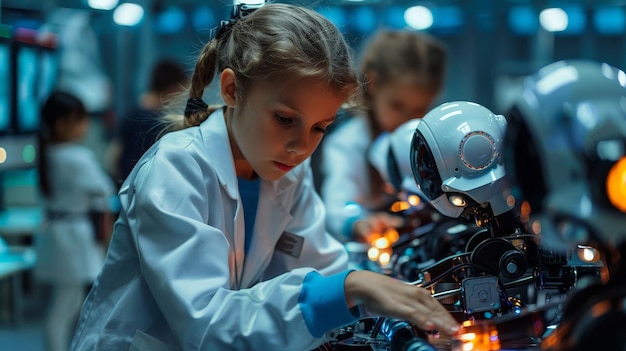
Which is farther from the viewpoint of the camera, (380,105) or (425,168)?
(380,105)

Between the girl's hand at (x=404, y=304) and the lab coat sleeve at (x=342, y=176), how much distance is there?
3.19 feet

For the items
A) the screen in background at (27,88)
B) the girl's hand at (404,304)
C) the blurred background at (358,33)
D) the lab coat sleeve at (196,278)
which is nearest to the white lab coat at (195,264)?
the lab coat sleeve at (196,278)

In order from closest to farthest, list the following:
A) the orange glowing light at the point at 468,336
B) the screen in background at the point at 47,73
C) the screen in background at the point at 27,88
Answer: the orange glowing light at the point at 468,336, the screen in background at the point at 27,88, the screen in background at the point at 47,73

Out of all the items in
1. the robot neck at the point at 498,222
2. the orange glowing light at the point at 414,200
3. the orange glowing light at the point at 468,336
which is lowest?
the orange glowing light at the point at 414,200

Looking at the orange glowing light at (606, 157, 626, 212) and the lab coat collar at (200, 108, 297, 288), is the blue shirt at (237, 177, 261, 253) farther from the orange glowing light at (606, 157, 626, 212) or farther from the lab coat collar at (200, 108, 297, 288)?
the orange glowing light at (606, 157, 626, 212)

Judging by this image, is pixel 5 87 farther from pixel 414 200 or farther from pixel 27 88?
pixel 414 200

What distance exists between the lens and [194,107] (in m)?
1.32

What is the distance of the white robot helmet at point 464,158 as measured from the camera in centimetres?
104

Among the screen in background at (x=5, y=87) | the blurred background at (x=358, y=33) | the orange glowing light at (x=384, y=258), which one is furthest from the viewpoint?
the blurred background at (x=358, y=33)

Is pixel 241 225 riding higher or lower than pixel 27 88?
higher

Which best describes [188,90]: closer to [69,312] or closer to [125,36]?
[69,312]

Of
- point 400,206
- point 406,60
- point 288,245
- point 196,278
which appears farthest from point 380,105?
point 196,278

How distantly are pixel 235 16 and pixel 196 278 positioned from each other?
48cm

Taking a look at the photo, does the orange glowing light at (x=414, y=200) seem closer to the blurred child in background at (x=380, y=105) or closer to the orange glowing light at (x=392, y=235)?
the orange glowing light at (x=392, y=235)
